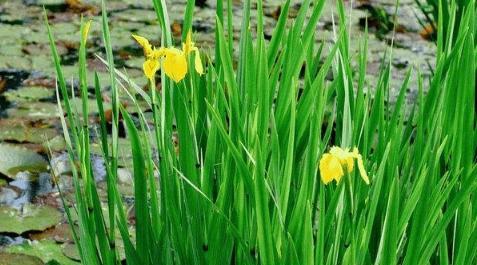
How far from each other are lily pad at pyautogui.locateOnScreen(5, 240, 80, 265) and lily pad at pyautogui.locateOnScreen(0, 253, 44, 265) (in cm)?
2

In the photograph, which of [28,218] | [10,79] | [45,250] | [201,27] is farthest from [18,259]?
[201,27]

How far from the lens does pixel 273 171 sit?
0.84 metres

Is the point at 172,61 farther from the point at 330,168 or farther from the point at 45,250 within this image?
the point at 45,250

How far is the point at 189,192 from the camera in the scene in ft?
3.02

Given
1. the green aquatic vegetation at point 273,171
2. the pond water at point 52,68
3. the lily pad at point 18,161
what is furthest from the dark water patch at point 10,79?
the green aquatic vegetation at point 273,171

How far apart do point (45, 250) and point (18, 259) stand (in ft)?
0.21

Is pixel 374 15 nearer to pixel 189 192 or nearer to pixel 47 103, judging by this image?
pixel 47 103

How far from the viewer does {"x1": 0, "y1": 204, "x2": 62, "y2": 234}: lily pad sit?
1.76 metres

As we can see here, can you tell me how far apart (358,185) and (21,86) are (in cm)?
179

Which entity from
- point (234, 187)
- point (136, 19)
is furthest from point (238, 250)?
point (136, 19)

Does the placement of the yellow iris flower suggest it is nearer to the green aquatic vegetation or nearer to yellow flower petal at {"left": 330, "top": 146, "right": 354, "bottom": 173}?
the green aquatic vegetation

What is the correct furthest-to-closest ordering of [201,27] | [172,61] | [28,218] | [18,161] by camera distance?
[201,27]
[18,161]
[28,218]
[172,61]

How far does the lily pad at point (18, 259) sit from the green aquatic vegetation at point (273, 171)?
24.8 inches

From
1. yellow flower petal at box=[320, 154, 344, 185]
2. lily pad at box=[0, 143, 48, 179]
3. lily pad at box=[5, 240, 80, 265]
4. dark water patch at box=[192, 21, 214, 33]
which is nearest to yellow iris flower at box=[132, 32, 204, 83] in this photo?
yellow flower petal at box=[320, 154, 344, 185]
